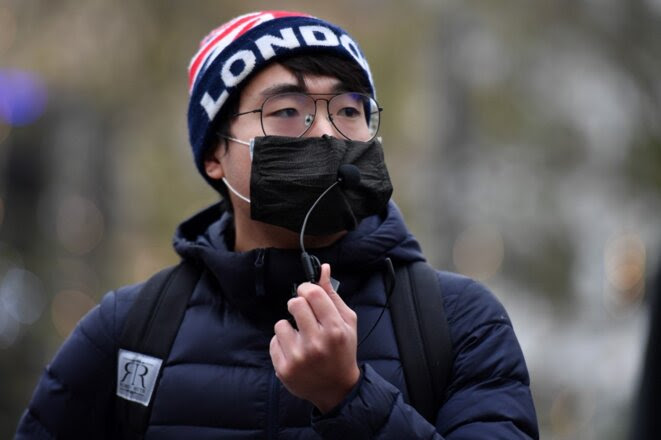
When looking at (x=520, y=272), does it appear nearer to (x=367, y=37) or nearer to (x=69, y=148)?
(x=367, y=37)

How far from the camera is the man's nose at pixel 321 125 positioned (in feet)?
10.4

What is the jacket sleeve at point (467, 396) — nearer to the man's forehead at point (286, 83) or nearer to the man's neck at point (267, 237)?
the man's neck at point (267, 237)

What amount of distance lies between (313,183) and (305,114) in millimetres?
223

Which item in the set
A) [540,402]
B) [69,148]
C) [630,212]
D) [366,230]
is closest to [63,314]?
[69,148]

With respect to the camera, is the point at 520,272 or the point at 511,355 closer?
the point at 511,355

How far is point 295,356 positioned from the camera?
2527 mm

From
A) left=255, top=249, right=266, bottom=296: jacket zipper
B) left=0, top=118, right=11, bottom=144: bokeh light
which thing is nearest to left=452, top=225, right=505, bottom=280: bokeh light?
left=0, top=118, right=11, bottom=144: bokeh light

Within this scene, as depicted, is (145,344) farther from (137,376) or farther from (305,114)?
(305,114)

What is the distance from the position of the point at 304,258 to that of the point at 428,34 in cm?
1106

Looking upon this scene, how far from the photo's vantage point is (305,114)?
3.18 meters

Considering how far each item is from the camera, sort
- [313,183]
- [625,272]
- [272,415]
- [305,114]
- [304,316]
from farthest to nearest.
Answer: [625,272]
[305,114]
[313,183]
[272,415]
[304,316]

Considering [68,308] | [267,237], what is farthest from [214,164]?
[68,308]

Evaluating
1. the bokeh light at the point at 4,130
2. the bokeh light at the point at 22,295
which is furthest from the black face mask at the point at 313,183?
the bokeh light at the point at 4,130

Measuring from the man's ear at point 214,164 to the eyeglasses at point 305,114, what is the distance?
0.27 metres
